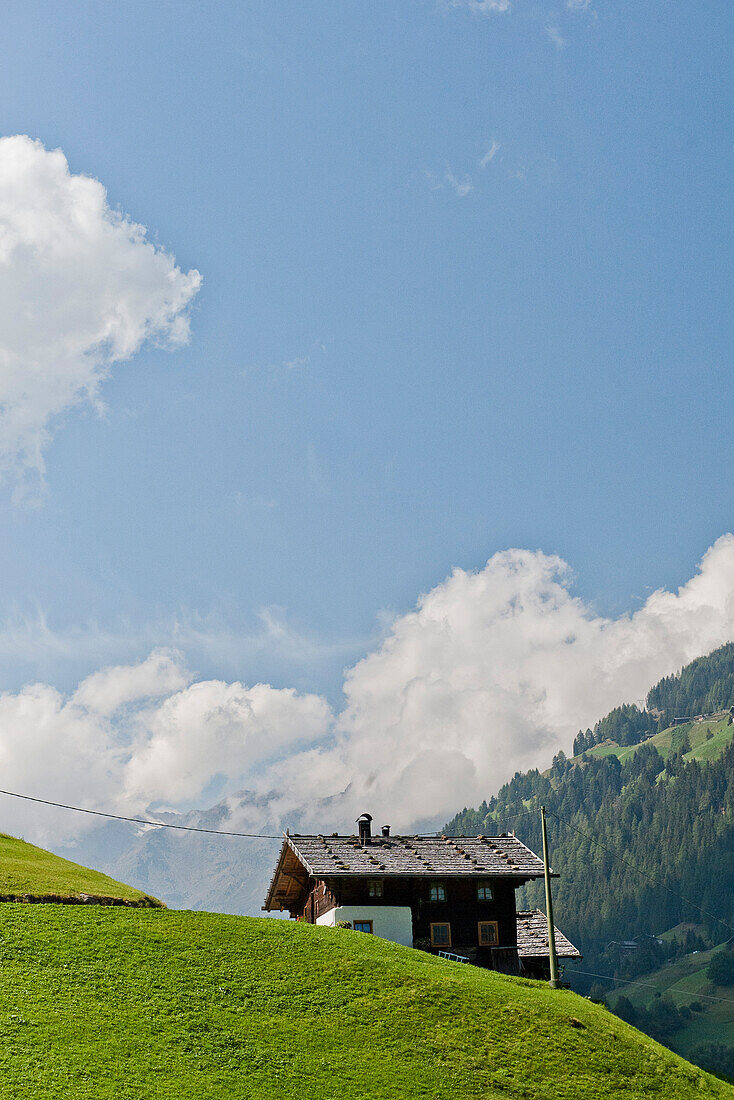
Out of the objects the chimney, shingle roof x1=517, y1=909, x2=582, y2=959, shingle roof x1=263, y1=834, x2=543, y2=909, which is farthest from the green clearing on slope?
the chimney

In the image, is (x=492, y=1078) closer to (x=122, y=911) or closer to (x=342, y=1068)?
(x=342, y=1068)

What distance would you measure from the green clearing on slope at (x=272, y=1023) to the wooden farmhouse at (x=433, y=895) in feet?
44.0

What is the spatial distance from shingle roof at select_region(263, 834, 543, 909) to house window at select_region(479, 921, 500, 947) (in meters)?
3.20

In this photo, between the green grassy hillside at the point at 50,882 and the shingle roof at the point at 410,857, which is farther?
the shingle roof at the point at 410,857

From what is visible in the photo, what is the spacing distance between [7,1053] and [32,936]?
37.1 ft

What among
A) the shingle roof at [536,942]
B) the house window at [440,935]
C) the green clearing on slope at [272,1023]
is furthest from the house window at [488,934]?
the green clearing on slope at [272,1023]

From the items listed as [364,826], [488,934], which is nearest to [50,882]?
[364,826]

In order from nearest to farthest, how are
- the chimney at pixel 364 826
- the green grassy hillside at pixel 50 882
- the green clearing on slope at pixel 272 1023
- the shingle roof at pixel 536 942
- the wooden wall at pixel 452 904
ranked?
the green clearing on slope at pixel 272 1023 → the green grassy hillside at pixel 50 882 → the wooden wall at pixel 452 904 → the shingle roof at pixel 536 942 → the chimney at pixel 364 826

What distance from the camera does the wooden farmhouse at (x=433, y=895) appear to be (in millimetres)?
62969

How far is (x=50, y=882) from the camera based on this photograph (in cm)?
5131

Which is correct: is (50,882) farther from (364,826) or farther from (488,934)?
(488,934)

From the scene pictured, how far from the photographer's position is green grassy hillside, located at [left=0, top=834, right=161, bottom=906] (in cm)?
4844

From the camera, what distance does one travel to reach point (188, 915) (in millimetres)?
48281

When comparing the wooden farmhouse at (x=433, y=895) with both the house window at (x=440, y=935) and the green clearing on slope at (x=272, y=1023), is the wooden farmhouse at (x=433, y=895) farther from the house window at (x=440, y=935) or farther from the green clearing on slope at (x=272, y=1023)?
the green clearing on slope at (x=272, y=1023)
